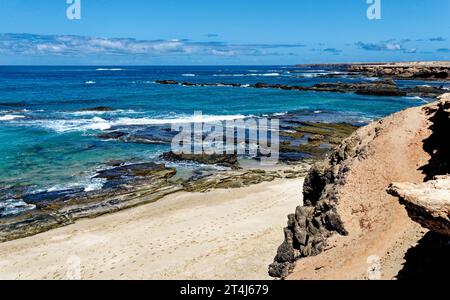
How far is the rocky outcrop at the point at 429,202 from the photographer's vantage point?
591 centimetres

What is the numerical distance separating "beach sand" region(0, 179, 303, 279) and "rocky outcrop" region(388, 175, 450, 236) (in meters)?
6.78

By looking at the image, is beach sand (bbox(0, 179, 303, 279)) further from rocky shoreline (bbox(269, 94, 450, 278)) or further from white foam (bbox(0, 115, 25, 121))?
white foam (bbox(0, 115, 25, 121))

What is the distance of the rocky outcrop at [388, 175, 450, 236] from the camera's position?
5914 mm

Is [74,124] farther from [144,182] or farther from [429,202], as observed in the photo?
[429,202]

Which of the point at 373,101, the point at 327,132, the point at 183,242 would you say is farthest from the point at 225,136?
the point at 373,101

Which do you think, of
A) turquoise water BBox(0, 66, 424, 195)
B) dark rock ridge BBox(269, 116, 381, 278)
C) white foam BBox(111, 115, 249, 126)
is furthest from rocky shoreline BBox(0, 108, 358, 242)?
dark rock ridge BBox(269, 116, 381, 278)

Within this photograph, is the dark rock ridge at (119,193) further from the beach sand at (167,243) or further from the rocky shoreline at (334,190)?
the rocky shoreline at (334,190)

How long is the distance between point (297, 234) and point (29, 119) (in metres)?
40.3

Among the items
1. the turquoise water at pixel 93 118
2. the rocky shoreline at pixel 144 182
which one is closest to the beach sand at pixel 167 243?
the rocky shoreline at pixel 144 182

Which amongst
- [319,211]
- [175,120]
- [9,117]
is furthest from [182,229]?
[9,117]

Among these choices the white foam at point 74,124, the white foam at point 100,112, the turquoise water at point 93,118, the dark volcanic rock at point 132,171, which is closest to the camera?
the dark volcanic rock at point 132,171

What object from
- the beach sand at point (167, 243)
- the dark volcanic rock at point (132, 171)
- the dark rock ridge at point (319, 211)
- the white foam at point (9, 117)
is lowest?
the beach sand at point (167, 243)

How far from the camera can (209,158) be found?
2827 centimetres

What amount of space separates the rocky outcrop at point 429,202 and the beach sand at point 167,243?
6784 mm
